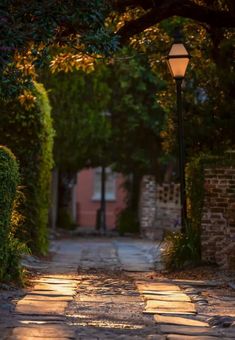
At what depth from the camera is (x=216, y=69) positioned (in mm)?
15594

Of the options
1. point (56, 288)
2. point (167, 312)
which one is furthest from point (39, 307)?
point (56, 288)

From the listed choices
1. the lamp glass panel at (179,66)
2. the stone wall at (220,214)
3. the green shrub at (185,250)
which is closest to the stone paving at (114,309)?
the green shrub at (185,250)

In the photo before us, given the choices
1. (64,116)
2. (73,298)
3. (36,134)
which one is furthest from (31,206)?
(64,116)

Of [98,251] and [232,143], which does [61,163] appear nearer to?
[98,251]

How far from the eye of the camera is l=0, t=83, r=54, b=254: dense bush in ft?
49.9

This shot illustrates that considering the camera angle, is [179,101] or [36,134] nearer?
[179,101]

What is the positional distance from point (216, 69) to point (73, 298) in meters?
7.57

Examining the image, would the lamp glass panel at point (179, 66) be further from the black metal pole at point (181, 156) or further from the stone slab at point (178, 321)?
the stone slab at point (178, 321)

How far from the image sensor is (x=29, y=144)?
15.4m

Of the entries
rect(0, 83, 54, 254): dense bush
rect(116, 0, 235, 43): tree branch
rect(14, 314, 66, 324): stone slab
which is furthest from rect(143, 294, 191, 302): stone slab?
rect(0, 83, 54, 254): dense bush

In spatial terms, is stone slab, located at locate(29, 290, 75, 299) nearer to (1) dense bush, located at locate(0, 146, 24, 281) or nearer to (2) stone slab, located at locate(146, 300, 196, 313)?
(1) dense bush, located at locate(0, 146, 24, 281)

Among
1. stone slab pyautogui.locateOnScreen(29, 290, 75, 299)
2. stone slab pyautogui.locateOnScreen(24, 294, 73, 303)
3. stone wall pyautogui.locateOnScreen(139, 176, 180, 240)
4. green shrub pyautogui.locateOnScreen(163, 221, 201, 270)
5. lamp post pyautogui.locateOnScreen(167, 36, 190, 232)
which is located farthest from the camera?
stone wall pyautogui.locateOnScreen(139, 176, 180, 240)

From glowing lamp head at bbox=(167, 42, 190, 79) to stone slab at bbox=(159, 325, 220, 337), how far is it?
23.3ft

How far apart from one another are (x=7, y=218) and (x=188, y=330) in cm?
359
